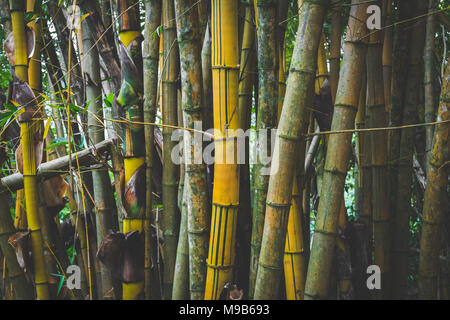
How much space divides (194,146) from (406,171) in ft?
3.10

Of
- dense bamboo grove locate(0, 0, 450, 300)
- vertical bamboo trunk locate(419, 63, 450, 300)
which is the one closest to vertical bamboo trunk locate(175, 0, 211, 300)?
dense bamboo grove locate(0, 0, 450, 300)

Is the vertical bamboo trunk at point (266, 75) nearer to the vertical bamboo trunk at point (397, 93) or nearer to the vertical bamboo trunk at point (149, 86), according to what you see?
the vertical bamboo trunk at point (149, 86)

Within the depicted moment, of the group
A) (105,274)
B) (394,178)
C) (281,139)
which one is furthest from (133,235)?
(394,178)

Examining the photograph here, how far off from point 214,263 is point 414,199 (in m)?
1.82

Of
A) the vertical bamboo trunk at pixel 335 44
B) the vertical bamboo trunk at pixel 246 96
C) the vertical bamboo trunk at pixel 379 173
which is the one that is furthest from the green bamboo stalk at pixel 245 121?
the vertical bamboo trunk at pixel 379 173

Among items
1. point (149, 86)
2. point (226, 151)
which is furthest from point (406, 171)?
point (149, 86)

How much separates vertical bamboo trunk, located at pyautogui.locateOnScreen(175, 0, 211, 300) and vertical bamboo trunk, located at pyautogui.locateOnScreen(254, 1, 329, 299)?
201 mm

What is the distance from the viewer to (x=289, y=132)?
964 mm

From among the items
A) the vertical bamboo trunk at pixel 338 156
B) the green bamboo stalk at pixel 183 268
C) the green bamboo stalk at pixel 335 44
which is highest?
the green bamboo stalk at pixel 335 44

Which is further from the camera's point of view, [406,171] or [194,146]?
[406,171]

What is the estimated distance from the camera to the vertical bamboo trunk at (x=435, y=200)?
1.20 metres

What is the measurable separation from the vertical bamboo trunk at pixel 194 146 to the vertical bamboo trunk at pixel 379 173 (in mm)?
684

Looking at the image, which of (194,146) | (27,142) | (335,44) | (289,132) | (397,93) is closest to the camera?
(289,132)

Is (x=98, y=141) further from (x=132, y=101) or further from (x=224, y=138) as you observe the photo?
(x=224, y=138)
